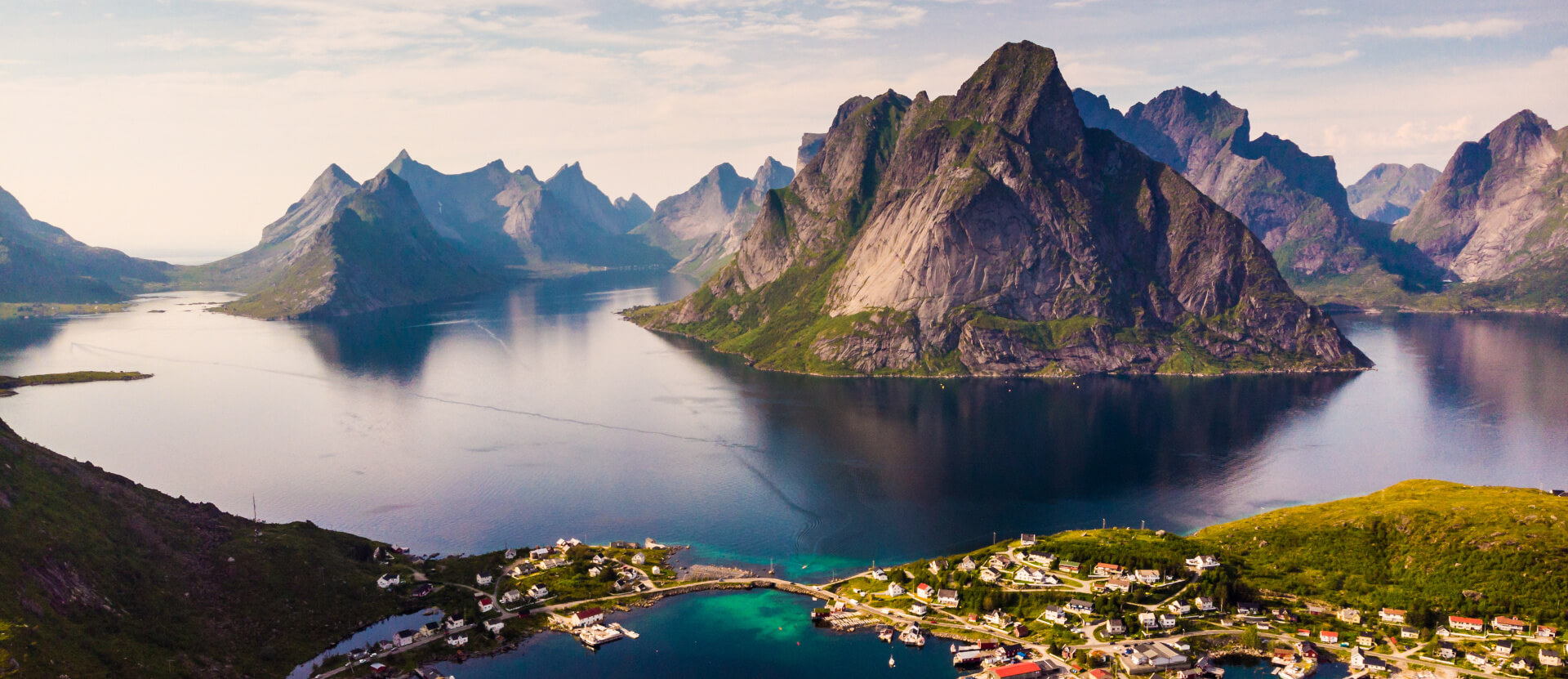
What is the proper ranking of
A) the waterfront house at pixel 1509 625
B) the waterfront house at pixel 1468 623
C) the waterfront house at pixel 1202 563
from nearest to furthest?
the waterfront house at pixel 1509 625
the waterfront house at pixel 1468 623
the waterfront house at pixel 1202 563

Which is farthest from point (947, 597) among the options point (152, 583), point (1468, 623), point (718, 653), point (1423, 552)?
point (152, 583)

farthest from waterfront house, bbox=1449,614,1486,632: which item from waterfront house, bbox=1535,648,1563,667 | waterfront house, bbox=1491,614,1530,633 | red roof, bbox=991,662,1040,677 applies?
red roof, bbox=991,662,1040,677

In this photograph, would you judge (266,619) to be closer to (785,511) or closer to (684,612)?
(684,612)

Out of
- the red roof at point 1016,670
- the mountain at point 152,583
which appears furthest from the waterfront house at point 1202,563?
the mountain at point 152,583

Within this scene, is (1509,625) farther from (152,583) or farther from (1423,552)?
(152,583)

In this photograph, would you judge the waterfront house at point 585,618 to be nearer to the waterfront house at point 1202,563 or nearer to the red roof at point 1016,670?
the red roof at point 1016,670
